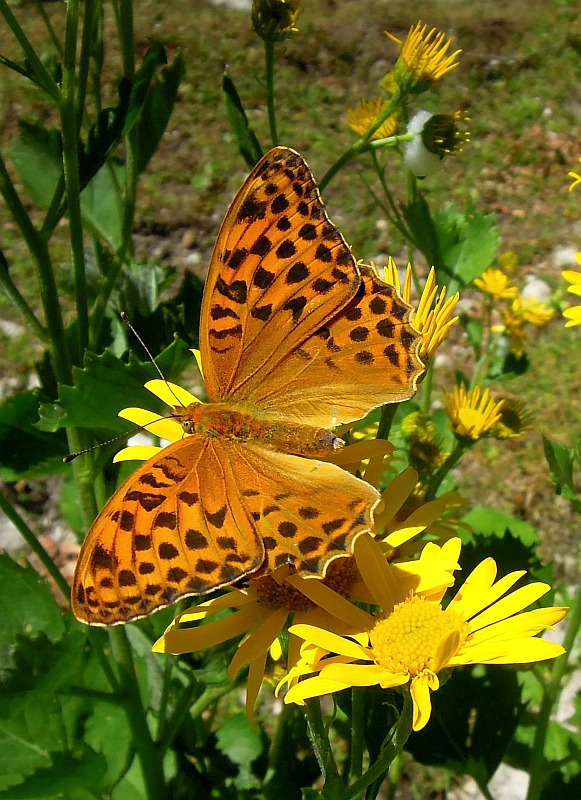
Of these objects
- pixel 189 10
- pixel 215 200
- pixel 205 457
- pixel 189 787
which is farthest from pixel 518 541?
pixel 189 10

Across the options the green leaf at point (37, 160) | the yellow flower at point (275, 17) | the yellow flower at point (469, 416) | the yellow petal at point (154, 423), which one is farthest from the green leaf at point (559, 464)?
the green leaf at point (37, 160)

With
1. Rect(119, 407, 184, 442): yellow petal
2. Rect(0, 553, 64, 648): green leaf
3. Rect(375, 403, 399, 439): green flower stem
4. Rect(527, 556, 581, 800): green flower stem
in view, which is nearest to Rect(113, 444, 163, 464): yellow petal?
Rect(119, 407, 184, 442): yellow petal

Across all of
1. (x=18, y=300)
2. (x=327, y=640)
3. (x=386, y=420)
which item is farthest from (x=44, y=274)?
(x=327, y=640)

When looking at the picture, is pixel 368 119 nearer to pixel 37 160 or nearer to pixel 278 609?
pixel 37 160

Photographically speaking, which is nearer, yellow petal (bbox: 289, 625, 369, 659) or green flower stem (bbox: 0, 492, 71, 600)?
yellow petal (bbox: 289, 625, 369, 659)

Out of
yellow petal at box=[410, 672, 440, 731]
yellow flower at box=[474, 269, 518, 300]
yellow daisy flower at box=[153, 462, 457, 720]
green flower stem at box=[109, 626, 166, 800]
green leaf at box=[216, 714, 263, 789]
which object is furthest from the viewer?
yellow flower at box=[474, 269, 518, 300]

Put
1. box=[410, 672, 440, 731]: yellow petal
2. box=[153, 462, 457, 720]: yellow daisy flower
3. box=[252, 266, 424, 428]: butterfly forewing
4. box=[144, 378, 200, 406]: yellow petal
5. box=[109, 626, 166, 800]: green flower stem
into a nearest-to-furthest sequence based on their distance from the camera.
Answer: box=[410, 672, 440, 731]: yellow petal → box=[153, 462, 457, 720]: yellow daisy flower → box=[252, 266, 424, 428]: butterfly forewing → box=[144, 378, 200, 406]: yellow petal → box=[109, 626, 166, 800]: green flower stem

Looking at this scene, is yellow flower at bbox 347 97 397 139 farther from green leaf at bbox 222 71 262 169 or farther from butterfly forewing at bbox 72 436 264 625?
butterfly forewing at bbox 72 436 264 625
